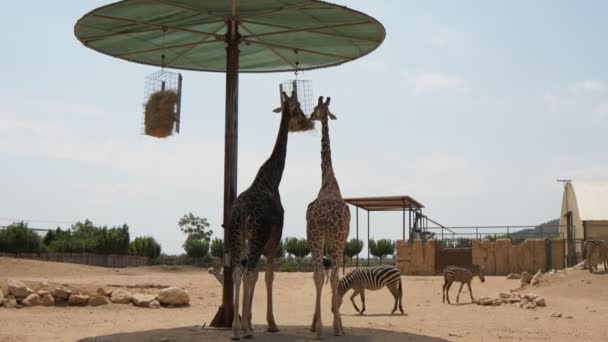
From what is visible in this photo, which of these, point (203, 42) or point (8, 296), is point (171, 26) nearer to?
point (203, 42)

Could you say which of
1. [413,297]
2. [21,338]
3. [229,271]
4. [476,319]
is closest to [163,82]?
[229,271]

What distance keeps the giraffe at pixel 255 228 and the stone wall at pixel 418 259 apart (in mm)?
26897

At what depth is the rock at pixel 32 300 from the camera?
18.9 metres

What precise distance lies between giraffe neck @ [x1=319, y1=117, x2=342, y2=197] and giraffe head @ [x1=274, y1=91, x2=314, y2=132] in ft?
0.99

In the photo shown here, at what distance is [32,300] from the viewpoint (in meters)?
19.1

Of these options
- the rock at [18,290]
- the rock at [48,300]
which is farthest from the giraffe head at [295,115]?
the rock at [18,290]

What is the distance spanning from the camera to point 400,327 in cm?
1423

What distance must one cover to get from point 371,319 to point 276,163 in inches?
230

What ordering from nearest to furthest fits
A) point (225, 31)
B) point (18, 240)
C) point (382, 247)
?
1. point (225, 31)
2. point (18, 240)
3. point (382, 247)

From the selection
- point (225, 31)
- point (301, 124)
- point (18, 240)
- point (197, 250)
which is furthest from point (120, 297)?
point (197, 250)

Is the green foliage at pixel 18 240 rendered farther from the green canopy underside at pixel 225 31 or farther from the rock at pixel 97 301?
the green canopy underside at pixel 225 31

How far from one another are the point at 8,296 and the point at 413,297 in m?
13.1

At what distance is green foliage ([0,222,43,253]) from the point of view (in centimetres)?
4834

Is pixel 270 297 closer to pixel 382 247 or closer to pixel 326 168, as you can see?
pixel 326 168
